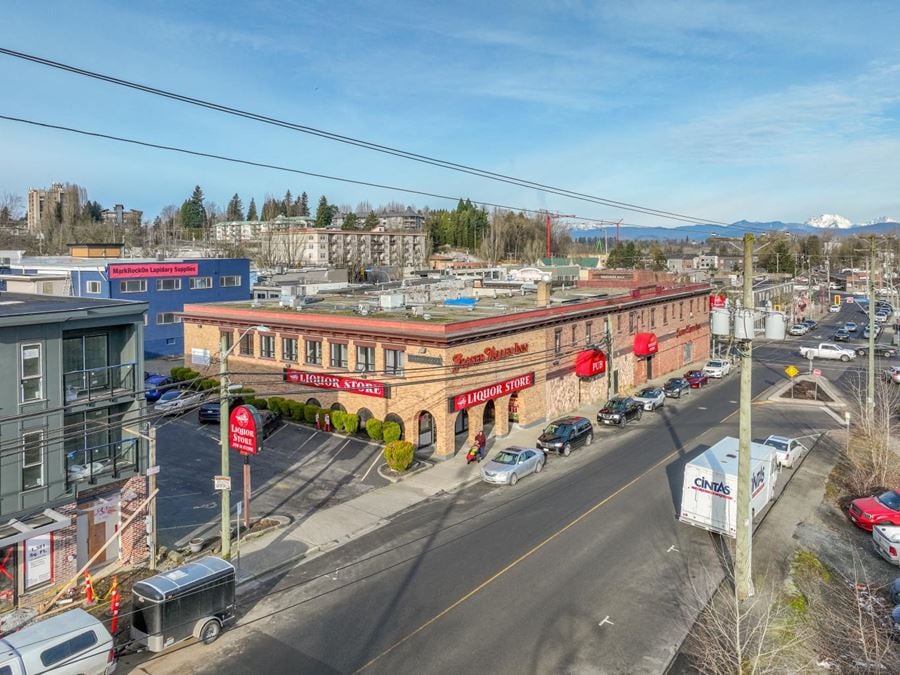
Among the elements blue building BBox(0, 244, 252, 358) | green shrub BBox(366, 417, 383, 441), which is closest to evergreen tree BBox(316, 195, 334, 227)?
blue building BBox(0, 244, 252, 358)

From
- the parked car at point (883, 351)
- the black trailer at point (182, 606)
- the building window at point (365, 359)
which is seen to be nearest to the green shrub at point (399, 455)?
the building window at point (365, 359)

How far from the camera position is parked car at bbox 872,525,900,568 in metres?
22.1

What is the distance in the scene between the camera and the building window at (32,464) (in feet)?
61.2

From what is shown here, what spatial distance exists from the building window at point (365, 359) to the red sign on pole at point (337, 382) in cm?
78

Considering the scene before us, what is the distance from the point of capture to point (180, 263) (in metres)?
64.6

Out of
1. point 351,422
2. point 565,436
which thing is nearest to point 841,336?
point 565,436

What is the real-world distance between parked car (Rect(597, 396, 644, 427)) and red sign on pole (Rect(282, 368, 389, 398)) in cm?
1416

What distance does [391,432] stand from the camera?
110 ft

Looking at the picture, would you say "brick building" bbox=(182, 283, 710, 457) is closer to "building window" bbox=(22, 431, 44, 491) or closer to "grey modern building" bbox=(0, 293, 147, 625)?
"grey modern building" bbox=(0, 293, 147, 625)

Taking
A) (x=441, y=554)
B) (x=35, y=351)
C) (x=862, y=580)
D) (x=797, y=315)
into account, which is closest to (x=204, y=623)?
(x=441, y=554)

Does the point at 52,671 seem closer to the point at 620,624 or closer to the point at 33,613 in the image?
the point at 33,613

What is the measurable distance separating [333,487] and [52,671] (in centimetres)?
1515

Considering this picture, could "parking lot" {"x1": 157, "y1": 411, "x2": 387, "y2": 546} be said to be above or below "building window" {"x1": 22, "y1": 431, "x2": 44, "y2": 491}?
below

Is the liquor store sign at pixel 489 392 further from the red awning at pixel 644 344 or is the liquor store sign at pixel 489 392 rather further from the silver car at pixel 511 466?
the red awning at pixel 644 344
